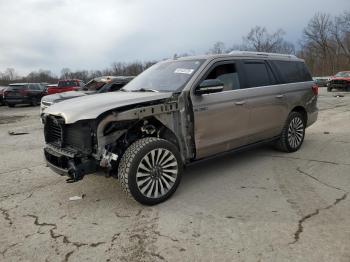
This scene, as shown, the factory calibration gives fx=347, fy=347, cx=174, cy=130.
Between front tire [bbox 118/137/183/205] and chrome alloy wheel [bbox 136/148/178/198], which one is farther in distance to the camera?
chrome alloy wheel [bbox 136/148/178/198]

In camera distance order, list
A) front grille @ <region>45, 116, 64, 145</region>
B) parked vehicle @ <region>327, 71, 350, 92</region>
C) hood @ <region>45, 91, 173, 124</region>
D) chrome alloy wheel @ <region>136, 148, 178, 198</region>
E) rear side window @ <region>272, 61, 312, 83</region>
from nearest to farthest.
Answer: hood @ <region>45, 91, 173, 124</region> < chrome alloy wheel @ <region>136, 148, 178, 198</region> < front grille @ <region>45, 116, 64, 145</region> < rear side window @ <region>272, 61, 312, 83</region> < parked vehicle @ <region>327, 71, 350, 92</region>

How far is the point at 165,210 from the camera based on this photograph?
13.7 feet

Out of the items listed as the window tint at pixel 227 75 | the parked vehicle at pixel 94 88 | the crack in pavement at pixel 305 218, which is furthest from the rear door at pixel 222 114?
the parked vehicle at pixel 94 88

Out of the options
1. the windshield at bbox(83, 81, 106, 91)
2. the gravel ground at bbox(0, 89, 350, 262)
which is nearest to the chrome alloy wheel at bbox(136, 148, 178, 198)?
the gravel ground at bbox(0, 89, 350, 262)

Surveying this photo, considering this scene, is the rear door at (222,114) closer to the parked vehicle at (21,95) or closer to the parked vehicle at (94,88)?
the parked vehicle at (94,88)

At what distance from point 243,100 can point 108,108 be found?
225 cm

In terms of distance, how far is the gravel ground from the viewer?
10.6ft

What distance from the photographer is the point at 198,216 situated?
396cm

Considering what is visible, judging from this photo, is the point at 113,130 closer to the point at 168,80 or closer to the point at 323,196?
the point at 168,80

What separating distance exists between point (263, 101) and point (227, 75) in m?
0.84

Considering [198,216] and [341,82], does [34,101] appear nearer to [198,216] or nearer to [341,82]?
[198,216]

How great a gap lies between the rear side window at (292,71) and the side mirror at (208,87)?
1959 mm

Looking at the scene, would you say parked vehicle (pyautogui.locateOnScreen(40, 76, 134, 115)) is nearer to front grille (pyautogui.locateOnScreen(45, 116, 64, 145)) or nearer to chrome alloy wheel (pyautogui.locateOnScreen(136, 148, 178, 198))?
front grille (pyautogui.locateOnScreen(45, 116, 64, 145))

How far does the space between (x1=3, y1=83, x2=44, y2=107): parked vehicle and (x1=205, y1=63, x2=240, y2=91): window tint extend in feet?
66.7
